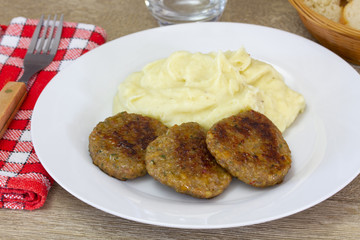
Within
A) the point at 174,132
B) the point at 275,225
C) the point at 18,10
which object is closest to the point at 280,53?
the point at 174,132

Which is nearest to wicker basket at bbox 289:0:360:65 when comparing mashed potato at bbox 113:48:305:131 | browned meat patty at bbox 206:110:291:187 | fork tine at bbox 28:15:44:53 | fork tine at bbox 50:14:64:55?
mashed potato at bbox 113:48:305:131

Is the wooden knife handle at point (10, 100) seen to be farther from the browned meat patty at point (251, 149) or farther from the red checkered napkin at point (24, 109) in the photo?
the browned meat patty at point (251, 149)

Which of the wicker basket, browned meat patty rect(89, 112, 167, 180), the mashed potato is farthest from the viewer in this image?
the wicker basket

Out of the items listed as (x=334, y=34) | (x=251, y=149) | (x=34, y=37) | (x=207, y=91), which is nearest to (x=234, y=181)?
(x=251, y=149)

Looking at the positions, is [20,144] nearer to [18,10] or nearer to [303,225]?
[303,225]

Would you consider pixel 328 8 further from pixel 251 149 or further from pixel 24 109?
pixel 24 109

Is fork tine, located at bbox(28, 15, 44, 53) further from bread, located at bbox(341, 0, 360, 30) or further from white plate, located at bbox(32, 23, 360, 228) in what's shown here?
bread, located at bbox(341, 0, 360, 30)

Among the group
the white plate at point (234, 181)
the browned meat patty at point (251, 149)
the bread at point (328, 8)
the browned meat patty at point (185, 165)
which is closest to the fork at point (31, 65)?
the white plate at point (234, 181)
